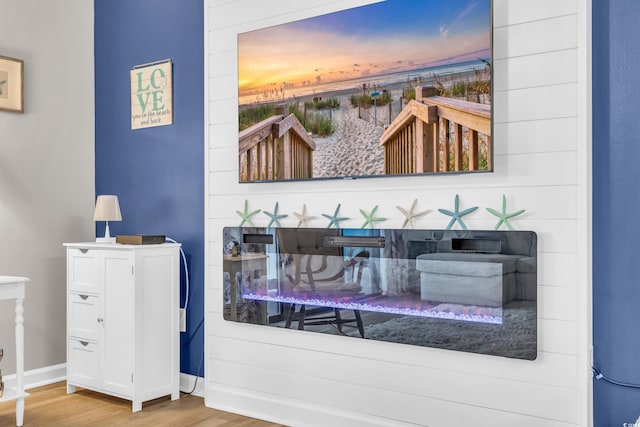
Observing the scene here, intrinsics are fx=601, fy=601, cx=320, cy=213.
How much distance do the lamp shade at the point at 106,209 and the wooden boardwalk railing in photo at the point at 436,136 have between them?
1819 mm

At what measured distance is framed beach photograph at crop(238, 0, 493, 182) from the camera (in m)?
2.51

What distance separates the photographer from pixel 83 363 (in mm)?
Result: 3574

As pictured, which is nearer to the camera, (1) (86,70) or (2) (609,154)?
(2) (609,154)

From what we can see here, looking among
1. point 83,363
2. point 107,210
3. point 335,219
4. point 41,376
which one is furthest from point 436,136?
point 41,376

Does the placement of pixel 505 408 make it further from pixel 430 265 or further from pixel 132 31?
pixel 132 31

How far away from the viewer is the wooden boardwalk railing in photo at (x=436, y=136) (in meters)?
2.49

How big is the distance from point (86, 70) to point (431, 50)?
2.66m

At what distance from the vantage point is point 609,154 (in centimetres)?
231

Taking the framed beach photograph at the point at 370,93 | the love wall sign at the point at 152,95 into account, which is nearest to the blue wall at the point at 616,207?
the framed beach photograph at the point at 370,93

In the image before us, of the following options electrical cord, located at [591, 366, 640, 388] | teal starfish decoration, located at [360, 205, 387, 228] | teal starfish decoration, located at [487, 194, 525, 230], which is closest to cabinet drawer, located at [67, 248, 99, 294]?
teal starfish decoration, located at [360, 205, 387, 228]

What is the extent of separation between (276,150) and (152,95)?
3.89 feet

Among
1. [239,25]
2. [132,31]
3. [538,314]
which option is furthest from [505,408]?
[132,31]

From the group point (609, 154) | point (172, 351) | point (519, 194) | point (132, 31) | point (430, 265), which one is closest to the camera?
point (609, 154)

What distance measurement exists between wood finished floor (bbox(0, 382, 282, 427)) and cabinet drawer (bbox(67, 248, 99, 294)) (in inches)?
25.4
